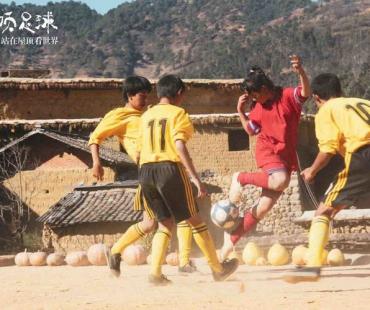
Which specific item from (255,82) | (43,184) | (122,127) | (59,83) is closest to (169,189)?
(122,127)

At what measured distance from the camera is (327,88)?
712cm

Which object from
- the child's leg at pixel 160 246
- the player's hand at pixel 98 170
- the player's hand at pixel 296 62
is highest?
the player's hand at pixel 296 62

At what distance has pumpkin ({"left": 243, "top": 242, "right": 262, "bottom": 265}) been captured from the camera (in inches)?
444

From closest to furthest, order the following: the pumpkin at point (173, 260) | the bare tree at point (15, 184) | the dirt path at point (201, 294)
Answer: the dirt path at point (201, 294)
the pumpkin at point (173, 260)
the bare tree at point (15, 184)

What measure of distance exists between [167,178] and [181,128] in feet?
1.43

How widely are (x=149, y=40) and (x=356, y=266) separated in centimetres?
11561

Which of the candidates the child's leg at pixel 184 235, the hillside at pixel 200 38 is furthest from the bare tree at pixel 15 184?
the hillside at pixel 200 38

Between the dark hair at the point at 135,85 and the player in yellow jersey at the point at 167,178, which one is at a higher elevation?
the dark hair at the point at 135,85

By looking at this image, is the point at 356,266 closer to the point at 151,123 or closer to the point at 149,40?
the point at 151,123

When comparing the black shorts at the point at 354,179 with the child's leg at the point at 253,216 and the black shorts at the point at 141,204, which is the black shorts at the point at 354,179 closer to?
the child's leg at the point at 253,216

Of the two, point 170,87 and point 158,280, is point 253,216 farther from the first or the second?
point 170,87

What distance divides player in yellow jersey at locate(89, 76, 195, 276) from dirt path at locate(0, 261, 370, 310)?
309 millimetres

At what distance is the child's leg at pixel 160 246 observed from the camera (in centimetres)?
743

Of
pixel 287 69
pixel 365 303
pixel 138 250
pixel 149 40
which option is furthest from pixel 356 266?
pixel 149 40
